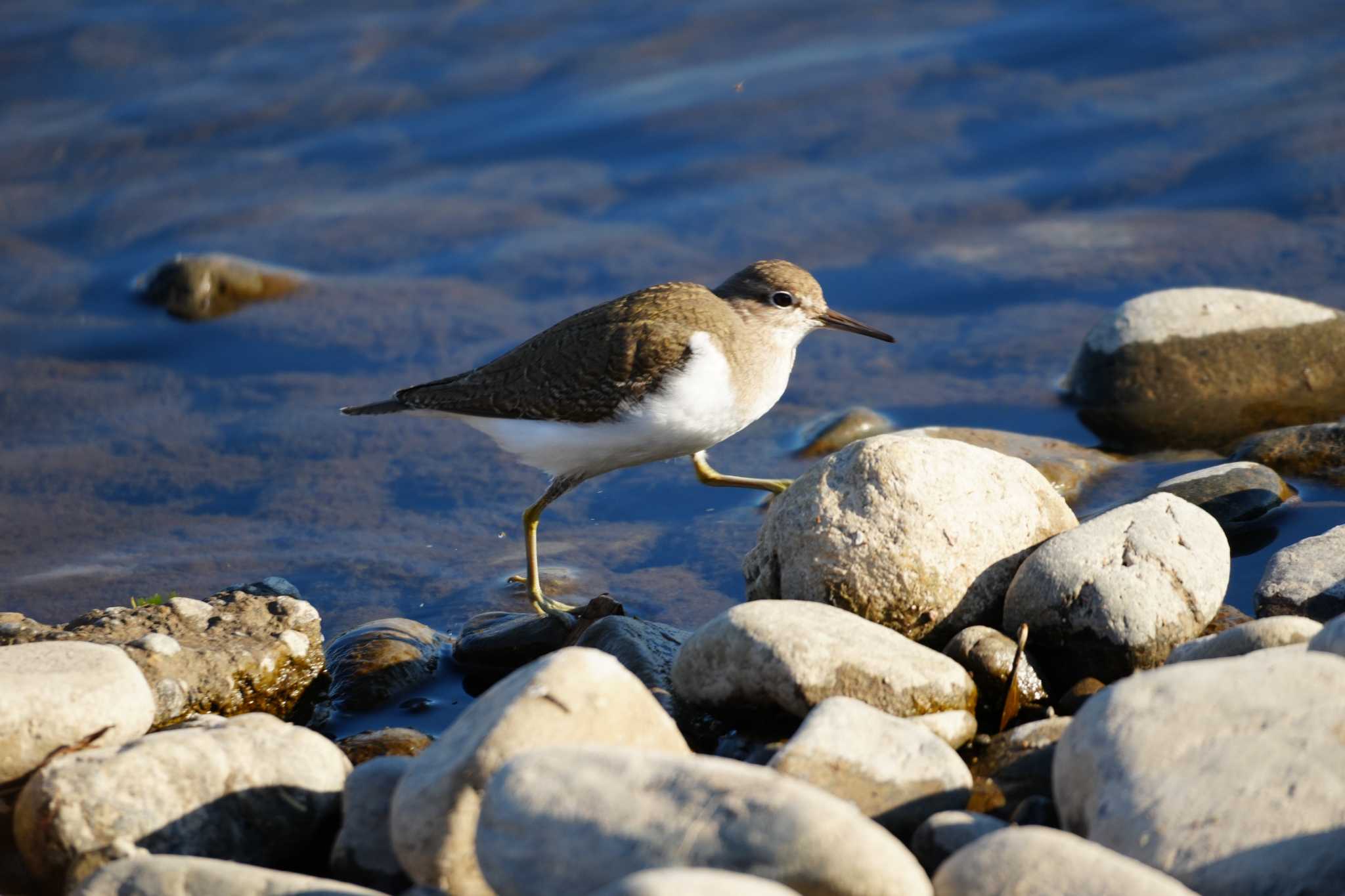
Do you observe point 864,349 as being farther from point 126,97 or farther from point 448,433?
point 126,97

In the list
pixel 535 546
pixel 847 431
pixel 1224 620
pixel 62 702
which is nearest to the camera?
pixel 62 702

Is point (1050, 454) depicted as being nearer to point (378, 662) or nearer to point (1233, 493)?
point (1233, 493)

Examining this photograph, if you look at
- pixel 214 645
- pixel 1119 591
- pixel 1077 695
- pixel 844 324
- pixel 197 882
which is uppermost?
pixel 844 324

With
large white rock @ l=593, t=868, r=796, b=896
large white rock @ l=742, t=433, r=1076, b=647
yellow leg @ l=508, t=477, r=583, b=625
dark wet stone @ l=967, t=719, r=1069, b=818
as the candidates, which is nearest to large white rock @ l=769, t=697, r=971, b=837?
dark wet stone @ l=967, t=719, r=1069, b=818

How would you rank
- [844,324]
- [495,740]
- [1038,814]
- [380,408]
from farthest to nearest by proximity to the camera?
1. [380,408]
2. [844,324]
3. [1038,814]
4. [495,740]

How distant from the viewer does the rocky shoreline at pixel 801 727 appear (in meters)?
3.22

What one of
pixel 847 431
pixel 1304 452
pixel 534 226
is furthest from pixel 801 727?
pixel 534 226

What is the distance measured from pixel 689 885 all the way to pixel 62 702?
247cm

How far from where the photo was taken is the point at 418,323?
9.77 m

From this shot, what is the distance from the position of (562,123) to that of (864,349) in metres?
3.70

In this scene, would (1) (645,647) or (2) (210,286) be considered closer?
(1) (645,647)

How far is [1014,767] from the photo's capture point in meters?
4.38

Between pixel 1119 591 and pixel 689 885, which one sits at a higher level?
pixel 689 885

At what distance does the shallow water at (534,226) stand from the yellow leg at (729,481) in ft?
0.99
